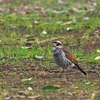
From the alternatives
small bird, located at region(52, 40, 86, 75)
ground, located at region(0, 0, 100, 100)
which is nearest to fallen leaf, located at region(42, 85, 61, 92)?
ground, located at region(0, 0, 100, 100)

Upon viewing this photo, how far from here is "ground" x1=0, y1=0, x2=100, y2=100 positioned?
895 cm

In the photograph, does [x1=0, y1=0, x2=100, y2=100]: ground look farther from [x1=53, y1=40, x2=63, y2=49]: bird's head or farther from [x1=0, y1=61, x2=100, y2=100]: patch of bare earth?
[x1=53, y1=40, x2=63, y2=49]: bird's head

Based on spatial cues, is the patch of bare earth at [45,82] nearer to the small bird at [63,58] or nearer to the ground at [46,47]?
the ground at [46,47]

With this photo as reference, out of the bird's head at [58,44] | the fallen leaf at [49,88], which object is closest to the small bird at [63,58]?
the bird's head at [58,44]

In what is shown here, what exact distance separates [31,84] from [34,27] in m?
5.71

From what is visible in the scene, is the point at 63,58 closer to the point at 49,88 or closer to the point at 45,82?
the point at 45,82

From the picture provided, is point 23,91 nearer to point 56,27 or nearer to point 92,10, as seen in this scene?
point 56,27

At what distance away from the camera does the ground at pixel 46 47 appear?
8.95 metres

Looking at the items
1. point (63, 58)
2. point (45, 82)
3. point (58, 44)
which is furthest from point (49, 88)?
point (58, 44)

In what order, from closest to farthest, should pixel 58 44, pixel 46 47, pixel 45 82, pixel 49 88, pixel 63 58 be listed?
pixel 49 88
pixel 45 82
pixel 63 58
pixel 58 44
pixel 46 47

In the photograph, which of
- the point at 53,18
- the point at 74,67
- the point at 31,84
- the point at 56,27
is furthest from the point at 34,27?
the point at 31,84

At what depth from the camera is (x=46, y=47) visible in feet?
41.3

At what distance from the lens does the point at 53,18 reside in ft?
54.5

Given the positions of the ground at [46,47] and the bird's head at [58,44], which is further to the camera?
the bird's head at [58,44]
